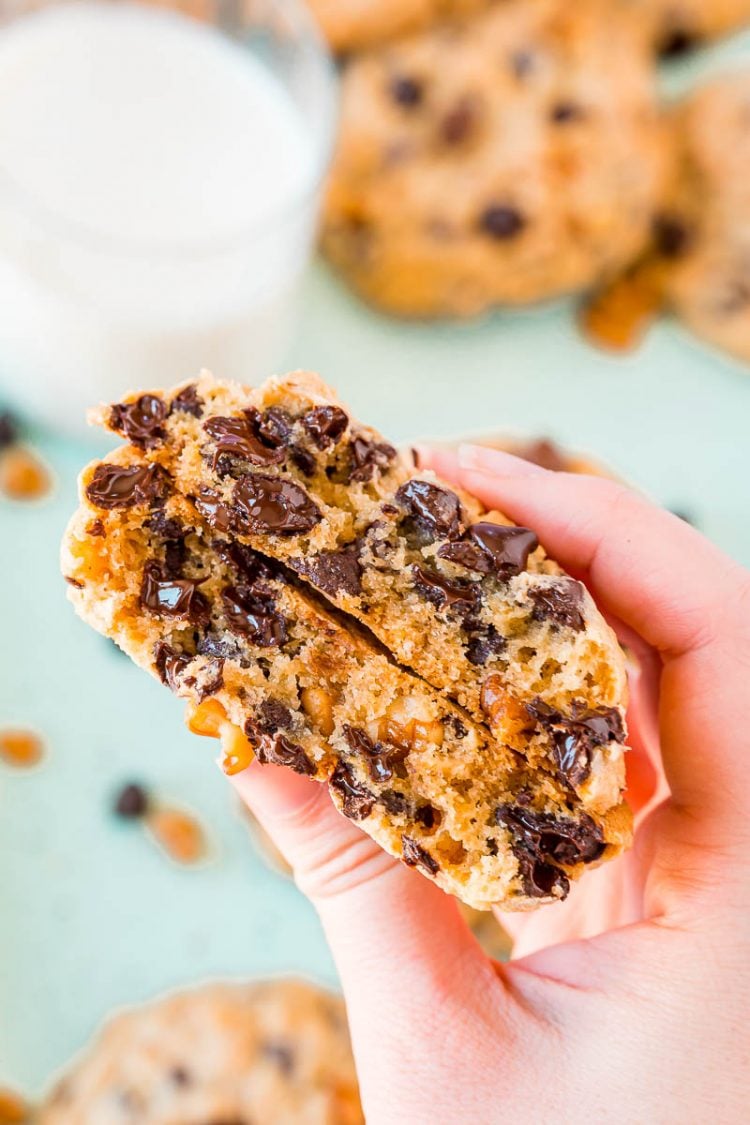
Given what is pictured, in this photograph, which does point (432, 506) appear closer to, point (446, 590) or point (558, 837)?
point (446, 590)

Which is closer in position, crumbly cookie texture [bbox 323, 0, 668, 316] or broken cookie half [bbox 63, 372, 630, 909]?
broken cookie half [bbox 63, 372, 630, 909]

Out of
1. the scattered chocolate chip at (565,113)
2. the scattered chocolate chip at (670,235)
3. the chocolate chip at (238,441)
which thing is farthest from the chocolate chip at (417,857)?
the scattered chocolate chip at (670,235)

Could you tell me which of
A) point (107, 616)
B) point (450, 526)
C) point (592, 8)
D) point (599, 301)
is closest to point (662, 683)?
point (450, 526)

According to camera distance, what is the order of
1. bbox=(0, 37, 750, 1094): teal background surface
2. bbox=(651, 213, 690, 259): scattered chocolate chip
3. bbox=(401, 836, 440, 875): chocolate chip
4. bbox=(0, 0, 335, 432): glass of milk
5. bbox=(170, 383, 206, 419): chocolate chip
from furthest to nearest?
bbox=(651, 213, 690, 259): scattered chocolate chip, bbox=(0, 37, 750, 1094): teal background surface, bbox=(0, 0, 335, 432): glass of milk, bbox=(170, 383, 206, 419): chocolate chip, bbox=(401, 836, 440, 875): chocolate chip

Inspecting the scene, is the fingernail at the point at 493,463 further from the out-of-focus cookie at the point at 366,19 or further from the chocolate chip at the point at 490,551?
the out-of-focus cookie at the point at 366,19

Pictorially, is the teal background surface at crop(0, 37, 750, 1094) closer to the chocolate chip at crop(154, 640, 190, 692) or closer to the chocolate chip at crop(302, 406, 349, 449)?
the chocolate chip at crop(154, 640, 190, 692)

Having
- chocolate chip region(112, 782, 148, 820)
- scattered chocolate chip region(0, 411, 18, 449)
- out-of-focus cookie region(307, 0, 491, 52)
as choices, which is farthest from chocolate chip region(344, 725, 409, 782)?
out-of-focus cookie region(307, 0, 491, 52)

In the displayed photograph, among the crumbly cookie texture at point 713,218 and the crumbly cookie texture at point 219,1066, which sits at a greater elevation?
the crumbly cookie texture at point 713,218
